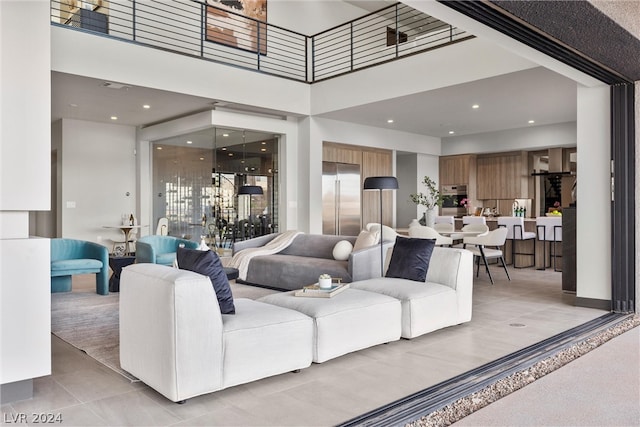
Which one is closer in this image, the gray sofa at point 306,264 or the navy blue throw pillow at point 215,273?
the navy blue throw pillow at point 215,273

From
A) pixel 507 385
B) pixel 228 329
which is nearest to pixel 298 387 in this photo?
pixel 228 329

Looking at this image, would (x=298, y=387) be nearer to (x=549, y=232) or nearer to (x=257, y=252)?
(x=257, y=252)

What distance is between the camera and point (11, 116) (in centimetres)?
261

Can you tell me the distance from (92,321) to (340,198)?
21.2 ft

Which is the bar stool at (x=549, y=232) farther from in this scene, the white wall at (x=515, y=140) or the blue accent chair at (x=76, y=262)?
the blue accent chair at (x=76, y=262)

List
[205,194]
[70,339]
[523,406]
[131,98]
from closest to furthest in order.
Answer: [523,406] → [70,339] → [131,98] → [205,194]

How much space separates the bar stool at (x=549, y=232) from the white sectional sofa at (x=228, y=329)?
5.10m

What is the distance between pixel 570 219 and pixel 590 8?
3.45m

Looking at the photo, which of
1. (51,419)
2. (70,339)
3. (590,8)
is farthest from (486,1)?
(70,339)

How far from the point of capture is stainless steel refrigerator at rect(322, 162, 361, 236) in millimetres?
10117

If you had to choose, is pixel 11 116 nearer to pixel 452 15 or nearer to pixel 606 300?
pixel 452 15

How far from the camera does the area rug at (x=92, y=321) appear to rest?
3.61 meters

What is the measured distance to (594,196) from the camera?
5.22m

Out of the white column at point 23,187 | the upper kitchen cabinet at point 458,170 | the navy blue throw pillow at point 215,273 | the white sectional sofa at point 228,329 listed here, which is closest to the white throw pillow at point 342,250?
the white sectional sofa at point 228,329
